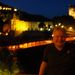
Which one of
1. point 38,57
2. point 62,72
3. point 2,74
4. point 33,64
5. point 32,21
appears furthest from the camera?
point 32,21

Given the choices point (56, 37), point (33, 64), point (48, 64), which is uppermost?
point (56, 37)

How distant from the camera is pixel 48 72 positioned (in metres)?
4.73

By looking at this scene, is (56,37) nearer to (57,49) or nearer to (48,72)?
(57,49)

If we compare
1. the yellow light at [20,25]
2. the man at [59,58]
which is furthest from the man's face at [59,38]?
the yellow light at [20,25]

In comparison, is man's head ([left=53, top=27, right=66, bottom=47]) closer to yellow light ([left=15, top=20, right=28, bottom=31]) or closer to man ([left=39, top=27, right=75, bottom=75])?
man ([left=39, top=27, right=75, bottom=75])

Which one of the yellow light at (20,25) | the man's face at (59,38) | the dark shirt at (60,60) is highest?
the man's face at (59,38)

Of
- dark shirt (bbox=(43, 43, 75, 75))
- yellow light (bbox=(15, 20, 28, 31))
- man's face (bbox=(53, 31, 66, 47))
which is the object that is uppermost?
man's face (bbox=(53, 31, 66, 47))

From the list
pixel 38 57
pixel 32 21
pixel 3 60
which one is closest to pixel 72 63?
pixel 3 60

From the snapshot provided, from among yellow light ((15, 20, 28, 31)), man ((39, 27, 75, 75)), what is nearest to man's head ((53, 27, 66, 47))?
man ((39, 27, 75, 75))

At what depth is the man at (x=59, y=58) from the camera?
4613mm

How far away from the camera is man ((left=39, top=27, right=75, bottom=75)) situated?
15.1 ft

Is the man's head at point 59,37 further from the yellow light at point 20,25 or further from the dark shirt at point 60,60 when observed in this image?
the yellow light at point 20,25

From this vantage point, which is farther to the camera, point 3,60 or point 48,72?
point 3,60

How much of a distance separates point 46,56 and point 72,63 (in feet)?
1.18
